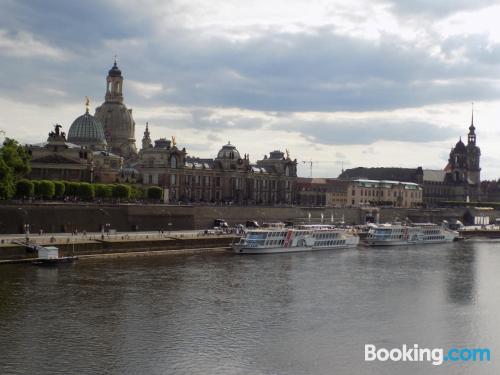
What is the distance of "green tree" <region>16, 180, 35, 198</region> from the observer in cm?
7231

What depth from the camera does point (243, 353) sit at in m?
31.1

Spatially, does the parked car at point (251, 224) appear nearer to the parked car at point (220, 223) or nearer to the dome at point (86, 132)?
the parked car at point (220, 223)

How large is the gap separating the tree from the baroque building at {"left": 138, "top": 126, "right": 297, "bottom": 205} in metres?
33.1

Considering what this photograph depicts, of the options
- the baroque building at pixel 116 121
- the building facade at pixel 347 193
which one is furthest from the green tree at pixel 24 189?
the building facade at pixel 347 193

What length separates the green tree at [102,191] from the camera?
81363mm

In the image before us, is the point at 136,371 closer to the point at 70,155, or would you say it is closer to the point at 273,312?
the point at 273,312

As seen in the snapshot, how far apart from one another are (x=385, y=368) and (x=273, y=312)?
34.0ft

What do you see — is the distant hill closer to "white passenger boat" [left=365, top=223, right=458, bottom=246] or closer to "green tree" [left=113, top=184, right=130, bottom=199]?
"white passenger boat" [left=365, top=223, right=458, bottom=246]

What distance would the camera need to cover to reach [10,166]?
65.9 m

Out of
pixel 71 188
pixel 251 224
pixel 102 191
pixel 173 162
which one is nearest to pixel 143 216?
→ pixel 102 191

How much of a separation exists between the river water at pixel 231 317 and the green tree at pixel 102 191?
23.9m

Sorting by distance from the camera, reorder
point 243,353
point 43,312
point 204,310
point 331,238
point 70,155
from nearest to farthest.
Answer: point 243,353, point 43,312, point 204,310, point 331,238, point 70,155

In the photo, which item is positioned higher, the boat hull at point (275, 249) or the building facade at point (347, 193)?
the building facade at point (347, 193)

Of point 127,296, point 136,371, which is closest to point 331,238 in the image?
point 127,296
